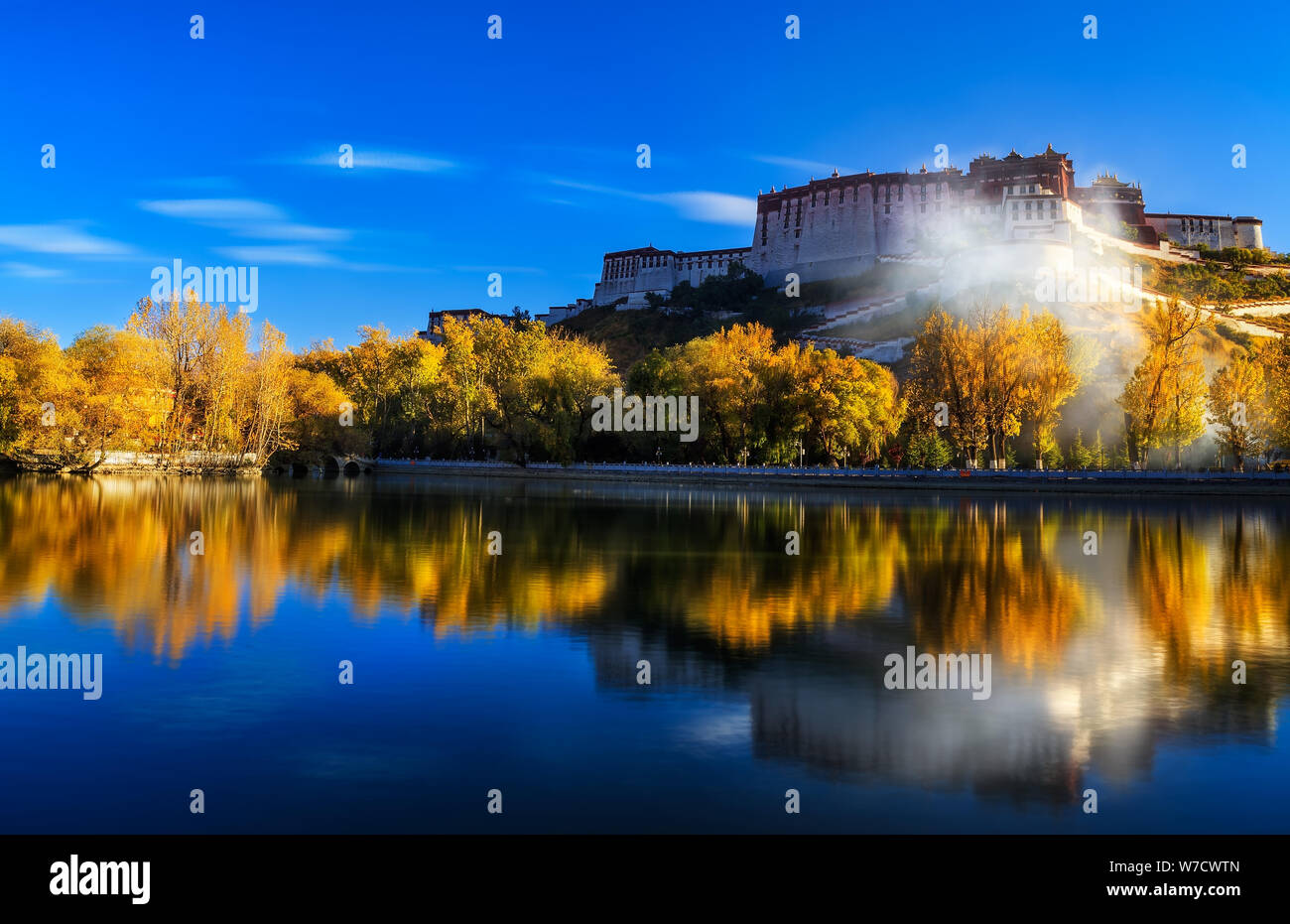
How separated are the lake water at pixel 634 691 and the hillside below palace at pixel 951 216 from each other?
10058 centimetres

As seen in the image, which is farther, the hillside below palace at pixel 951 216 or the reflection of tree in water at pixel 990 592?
the hillside below palace at pixel 951 216

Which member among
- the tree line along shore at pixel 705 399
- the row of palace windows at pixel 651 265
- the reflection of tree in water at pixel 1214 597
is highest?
the row of palace windows at pixel 651 265

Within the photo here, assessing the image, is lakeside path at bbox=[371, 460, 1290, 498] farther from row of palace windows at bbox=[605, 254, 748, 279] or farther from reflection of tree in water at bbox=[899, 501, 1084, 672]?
row of palace windows at bbox=[605, 254, 748, 279]

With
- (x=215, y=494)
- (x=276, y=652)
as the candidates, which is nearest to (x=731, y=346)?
(x=215, y=494)

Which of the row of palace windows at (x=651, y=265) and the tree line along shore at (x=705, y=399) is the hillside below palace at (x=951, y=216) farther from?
the tree line along shore at (x=705, y=399)

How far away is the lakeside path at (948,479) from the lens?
56938 millimetres

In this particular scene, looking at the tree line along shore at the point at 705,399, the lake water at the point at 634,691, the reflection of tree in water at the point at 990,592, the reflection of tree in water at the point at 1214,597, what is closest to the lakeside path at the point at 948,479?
the tree line along shore at the point at 705,399

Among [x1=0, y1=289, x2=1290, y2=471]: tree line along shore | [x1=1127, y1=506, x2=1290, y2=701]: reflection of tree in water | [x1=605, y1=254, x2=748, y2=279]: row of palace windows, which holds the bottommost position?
[x1=1127, y1=506, x2=1290, y2=701]: reflection of tree in water

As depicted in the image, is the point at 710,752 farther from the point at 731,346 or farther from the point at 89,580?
the point at 731,346

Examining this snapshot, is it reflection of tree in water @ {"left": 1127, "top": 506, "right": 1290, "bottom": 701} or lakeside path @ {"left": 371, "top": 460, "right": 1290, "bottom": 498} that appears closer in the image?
reflection of tree in water @ {"left": 1127, "top": 506, "right": 1290, "bottom": 701}

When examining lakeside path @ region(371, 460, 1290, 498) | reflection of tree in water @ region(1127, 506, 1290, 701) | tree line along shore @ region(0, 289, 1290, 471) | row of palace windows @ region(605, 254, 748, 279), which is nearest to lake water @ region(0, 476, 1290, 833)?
reflection of tree in water @ region(1127, 506, 1290, 701)

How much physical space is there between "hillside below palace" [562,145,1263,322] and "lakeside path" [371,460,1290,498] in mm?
59212

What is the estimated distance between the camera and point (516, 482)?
74625 mm

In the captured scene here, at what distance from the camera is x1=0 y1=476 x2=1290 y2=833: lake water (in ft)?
27.4
